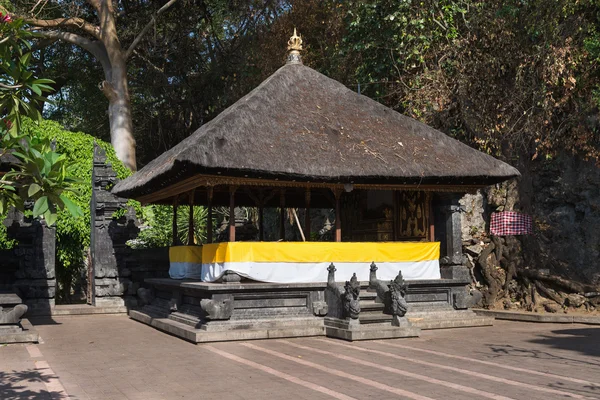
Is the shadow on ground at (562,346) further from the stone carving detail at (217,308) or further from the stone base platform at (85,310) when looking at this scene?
the stone base platform at (85,310)

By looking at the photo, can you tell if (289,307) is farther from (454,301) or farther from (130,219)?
(130,219)

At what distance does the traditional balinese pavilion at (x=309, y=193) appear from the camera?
1364 centimetres

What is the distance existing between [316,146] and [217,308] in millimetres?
3866

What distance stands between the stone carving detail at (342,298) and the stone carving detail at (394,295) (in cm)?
73

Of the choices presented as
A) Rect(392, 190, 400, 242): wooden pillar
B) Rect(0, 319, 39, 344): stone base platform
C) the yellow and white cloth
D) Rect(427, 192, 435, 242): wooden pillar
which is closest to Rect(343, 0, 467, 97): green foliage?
Rect(392, 190, 400, 242): wooden pillar

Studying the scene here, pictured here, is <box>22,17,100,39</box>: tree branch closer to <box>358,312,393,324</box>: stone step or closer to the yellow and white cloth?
the yellow and white cloth

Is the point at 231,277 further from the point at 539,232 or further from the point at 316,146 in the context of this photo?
the point at 539,232

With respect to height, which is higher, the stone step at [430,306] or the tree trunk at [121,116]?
the tree trunk at [121,116]

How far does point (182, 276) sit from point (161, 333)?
2.69 m

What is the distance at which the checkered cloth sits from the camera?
64.0 ft

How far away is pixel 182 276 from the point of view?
17266 millimetres

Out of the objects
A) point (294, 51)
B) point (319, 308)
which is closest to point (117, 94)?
point (294, 51)

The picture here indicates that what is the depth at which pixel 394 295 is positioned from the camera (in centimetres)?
1348

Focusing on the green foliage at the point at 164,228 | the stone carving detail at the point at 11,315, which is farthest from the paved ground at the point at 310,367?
the green foliage at the point at 164,228
